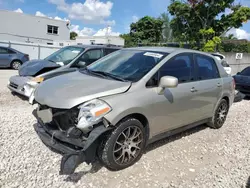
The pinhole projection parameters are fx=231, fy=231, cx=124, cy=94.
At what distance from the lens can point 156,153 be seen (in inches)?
151

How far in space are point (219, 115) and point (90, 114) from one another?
345 cm

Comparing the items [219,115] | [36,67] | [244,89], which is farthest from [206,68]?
[244,89]

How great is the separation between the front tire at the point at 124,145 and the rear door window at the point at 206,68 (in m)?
1.87

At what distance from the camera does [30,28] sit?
3072cm

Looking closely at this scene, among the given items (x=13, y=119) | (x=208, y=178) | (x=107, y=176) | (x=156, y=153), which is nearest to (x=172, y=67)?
(x=156, y=153)

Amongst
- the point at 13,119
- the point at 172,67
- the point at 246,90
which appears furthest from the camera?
the point at 246,90

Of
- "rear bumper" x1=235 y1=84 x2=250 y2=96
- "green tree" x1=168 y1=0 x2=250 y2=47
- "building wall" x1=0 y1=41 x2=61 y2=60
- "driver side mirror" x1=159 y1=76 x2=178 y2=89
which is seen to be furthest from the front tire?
"building wall" x1=0 y1=41 x2=61 y2=60

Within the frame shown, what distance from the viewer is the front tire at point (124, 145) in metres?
3.01

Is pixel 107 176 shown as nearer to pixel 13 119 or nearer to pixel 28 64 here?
pixel 13 119

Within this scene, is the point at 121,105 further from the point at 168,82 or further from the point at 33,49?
the point at 33,49

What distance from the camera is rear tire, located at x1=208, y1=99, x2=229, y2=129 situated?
16.6 ft

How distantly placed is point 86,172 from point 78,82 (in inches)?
50.4

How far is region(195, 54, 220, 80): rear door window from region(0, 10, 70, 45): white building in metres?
29.4

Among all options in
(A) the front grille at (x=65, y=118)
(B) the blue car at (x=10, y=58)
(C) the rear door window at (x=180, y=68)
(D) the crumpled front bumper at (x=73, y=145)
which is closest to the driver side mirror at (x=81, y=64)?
(C) the rear door window at (x=180, y=68)
